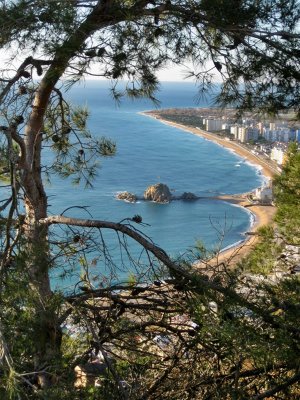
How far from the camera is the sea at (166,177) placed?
12.7 metres

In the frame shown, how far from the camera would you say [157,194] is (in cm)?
1712

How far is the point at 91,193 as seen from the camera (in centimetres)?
1496

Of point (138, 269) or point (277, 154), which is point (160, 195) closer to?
point (277, 154)

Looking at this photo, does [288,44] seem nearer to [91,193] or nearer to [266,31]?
[266,31]

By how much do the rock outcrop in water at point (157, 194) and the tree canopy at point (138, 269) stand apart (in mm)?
14811

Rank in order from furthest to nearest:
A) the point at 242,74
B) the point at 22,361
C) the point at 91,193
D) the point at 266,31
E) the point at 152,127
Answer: the point at 152,127, the point at 91,193, the point at 242,74, the point at 266,31, the point at 22,361

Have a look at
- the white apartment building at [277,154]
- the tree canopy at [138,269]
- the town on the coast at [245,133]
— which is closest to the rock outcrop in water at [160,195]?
the town on the coast at [245,133]

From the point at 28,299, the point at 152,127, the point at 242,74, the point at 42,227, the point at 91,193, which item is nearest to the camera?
the point at 28,299

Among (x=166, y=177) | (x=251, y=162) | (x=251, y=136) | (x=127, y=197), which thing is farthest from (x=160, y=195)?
(x=251, y=162)

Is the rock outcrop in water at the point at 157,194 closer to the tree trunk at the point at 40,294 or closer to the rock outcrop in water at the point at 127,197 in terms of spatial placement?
the rock outcrop in water at the point at 127,197

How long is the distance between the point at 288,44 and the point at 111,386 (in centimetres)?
117

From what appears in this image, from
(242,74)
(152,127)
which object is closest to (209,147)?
(152,127)

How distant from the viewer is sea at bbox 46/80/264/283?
12.7 meters

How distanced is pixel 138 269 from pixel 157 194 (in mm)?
15511
